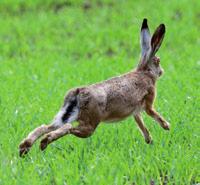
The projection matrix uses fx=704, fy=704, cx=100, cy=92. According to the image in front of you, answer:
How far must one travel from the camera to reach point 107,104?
629cm

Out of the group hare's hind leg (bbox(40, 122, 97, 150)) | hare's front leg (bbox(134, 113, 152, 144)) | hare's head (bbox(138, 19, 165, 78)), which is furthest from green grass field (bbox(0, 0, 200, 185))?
hare's head (bbox(138, 19, 165, 78))

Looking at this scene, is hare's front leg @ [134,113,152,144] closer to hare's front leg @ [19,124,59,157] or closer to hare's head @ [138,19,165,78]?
hare's head @ [138,19,165,78]

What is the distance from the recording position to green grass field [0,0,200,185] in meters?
5.71

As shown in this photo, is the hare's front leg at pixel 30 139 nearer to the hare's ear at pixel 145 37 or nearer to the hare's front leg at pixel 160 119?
the hare's front leg at pixel 160 119

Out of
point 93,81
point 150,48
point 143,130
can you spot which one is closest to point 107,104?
point 143,130

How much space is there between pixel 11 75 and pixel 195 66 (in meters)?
2.77

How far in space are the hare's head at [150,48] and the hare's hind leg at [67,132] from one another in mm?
1391

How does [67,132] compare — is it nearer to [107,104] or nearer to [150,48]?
[107,104]

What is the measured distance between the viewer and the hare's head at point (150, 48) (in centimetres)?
712

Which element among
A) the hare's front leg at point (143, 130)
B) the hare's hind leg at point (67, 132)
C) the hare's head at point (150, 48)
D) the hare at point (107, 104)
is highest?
the hare's head at point (150, 48)

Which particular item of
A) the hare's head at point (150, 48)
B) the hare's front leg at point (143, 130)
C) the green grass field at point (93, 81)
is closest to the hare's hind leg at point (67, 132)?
the green grass field at point (93, 81)

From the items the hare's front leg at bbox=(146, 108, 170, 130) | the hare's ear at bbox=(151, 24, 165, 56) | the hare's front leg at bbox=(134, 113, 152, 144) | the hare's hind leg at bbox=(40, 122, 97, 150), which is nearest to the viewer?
the hare's hind leg at bbox=(40, 122, 97, 150)

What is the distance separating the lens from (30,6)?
55.2 feet

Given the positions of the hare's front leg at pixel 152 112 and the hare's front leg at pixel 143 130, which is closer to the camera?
the hare's front leg at pixel 143 130
